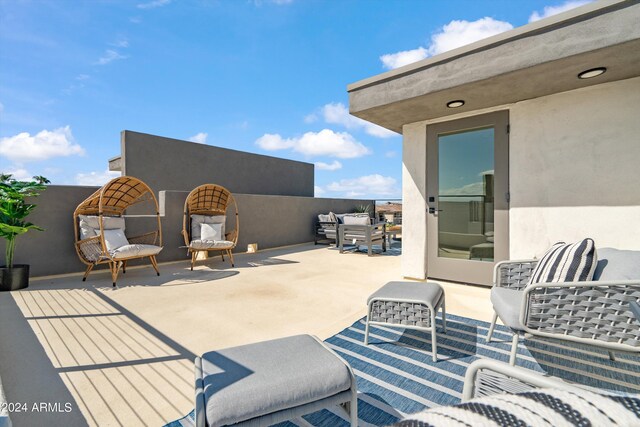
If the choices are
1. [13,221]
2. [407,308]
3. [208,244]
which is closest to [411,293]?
[407,308]

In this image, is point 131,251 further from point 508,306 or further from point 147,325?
point 508,306

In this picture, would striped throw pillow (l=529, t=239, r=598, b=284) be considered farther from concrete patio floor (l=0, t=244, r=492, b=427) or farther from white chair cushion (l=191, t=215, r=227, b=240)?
white chair cushion (l=191, t=215, r=227, b=240)

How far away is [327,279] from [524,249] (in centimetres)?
257

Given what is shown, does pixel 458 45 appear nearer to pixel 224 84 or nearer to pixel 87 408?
pixel 87 408

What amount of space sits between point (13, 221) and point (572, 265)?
6.01 metres

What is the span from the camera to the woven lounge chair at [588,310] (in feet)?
4.96

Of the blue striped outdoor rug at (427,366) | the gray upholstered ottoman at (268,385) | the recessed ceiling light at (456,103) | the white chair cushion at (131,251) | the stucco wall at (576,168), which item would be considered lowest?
the blue striped outdoor rug at (427,366)

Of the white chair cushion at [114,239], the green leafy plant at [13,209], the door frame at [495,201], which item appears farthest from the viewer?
the white chair cushion at [114,239]

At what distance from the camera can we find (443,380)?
177cm

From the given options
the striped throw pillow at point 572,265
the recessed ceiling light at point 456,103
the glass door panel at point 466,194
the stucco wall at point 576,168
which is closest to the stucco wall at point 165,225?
the glass door panel at point 466,194

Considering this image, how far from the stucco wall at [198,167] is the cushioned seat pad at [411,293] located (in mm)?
8535

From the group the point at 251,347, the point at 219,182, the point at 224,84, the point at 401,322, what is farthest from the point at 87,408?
the point at 219,182

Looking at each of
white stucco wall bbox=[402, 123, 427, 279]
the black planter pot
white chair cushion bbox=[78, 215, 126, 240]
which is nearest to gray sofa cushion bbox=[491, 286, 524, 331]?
white stucco wall bbox=[402, 123, 427, 279]

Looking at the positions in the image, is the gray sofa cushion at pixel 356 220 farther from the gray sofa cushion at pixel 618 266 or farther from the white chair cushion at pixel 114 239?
the gray sofa cushion at pixel 618 266
